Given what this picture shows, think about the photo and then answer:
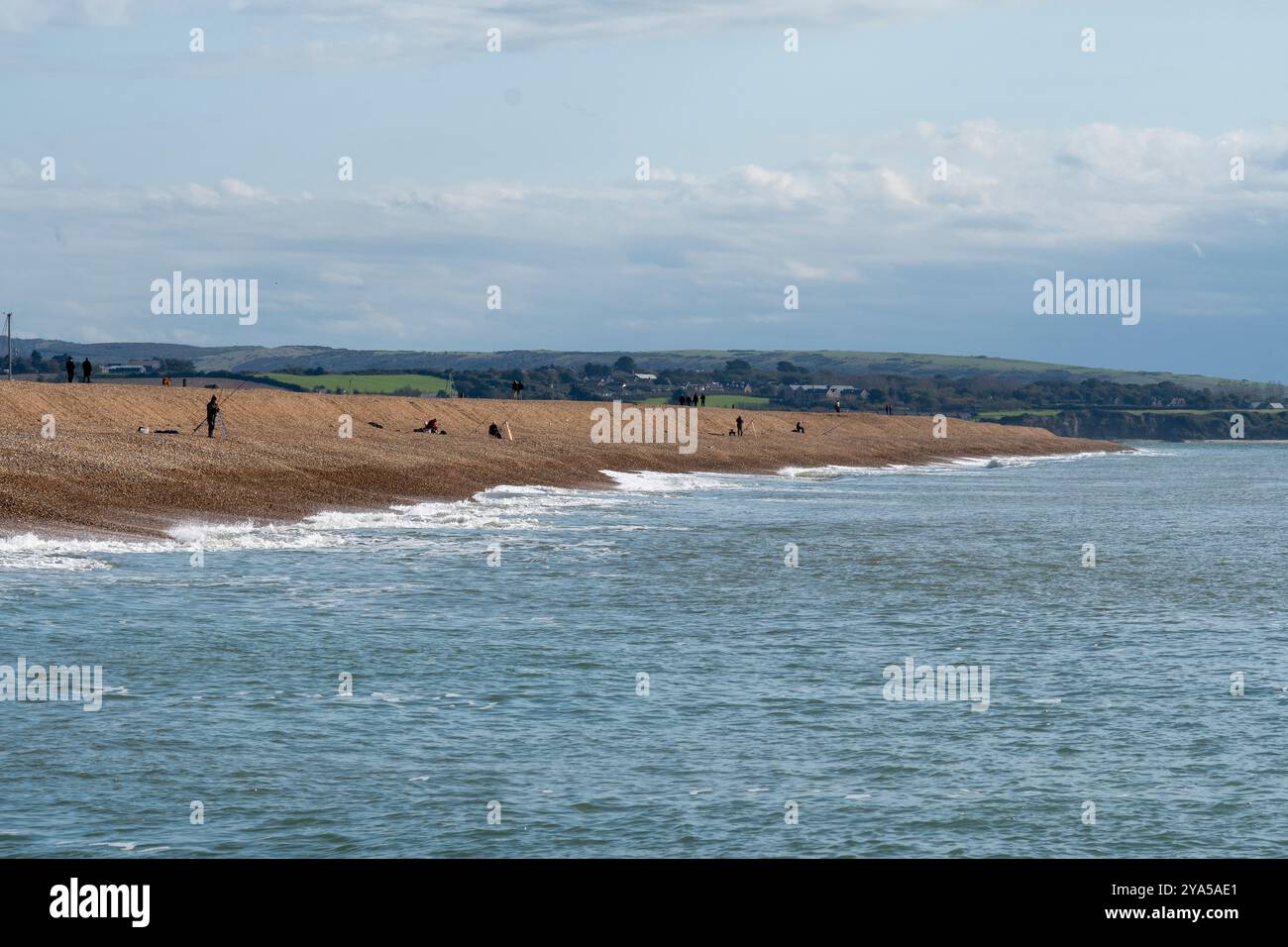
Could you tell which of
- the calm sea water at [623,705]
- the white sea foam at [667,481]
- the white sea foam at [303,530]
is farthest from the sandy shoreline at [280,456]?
the calm sea water at [623,705]

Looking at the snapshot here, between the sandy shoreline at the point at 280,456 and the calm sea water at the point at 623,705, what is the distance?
3478mm

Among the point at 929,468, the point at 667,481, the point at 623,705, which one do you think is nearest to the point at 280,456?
the point at 667,481

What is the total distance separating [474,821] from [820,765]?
3.98 meters

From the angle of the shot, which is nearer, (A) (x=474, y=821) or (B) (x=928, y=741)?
(A) (x=474, y=821)

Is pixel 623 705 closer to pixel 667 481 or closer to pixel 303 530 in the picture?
pixel 303 530

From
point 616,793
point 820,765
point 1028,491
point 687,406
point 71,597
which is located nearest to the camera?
point 616,793

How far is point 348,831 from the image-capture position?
44.5 feet

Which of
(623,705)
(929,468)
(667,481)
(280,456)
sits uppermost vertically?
(280,456)

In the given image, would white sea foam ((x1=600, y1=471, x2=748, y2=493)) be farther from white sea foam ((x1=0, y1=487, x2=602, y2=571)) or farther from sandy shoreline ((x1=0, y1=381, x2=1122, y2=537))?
white sea foam ((x1=0, y1=487, x2=602, y2=571))

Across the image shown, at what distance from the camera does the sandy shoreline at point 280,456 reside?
1567 inches

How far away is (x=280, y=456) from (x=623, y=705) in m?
38.6

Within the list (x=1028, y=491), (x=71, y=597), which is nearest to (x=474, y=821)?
(x=71, y=597)

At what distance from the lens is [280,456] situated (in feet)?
181
